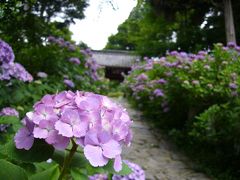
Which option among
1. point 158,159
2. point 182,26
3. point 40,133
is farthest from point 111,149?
point 182,26

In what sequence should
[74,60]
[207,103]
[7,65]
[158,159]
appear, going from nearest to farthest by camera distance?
[7,65] → [158,159] → [207,103] → [74,60]

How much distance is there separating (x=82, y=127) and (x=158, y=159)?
12.2ft

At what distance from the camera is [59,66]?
5223 mm

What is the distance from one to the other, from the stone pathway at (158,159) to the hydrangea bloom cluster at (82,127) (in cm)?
286

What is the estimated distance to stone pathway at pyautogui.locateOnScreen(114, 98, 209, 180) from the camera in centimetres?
379

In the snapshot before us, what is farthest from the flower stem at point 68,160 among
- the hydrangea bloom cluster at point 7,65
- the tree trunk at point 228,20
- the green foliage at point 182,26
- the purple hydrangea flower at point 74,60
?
the tree trunk at point 228,20

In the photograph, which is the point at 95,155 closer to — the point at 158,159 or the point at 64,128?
the point at 64,128

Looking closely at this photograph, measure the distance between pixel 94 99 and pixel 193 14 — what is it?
1390 centimetres

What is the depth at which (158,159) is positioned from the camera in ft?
14.4

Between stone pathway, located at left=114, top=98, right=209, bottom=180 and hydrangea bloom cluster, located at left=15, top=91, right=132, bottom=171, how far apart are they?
2.86 meters

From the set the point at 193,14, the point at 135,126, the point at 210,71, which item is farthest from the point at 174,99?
the point at 193,14

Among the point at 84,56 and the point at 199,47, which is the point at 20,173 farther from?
the point at 199,47

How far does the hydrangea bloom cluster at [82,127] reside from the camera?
2.52 ft

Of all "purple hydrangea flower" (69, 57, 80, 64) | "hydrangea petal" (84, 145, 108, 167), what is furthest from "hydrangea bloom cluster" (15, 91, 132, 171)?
"purple hydrangea flower" (69, 57, 80, 64)
